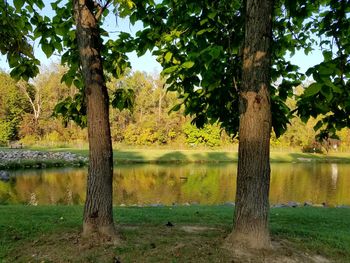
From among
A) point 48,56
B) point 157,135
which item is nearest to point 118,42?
point 48,56

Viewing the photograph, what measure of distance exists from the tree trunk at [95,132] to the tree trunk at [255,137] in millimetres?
1396

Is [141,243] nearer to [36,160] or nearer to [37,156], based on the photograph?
[36,160]

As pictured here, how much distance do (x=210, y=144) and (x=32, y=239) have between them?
44.5m

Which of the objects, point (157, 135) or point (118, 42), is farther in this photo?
point (157, 135)

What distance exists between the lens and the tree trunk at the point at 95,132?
4.12 metres

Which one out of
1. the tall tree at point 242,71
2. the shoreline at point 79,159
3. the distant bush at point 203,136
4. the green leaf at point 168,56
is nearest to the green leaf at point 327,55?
the tall tree at point 242,71

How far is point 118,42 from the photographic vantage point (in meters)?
4.72

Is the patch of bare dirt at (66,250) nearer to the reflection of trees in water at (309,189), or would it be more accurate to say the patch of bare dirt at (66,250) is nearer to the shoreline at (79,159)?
the reflection of trees in water at (309,189)

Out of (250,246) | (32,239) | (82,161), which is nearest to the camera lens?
(250,246)

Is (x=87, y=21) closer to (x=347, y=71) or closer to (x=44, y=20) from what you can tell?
(x=44, y=20)

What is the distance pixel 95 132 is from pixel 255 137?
169cm

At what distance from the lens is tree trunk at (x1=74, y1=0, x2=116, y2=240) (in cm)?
412

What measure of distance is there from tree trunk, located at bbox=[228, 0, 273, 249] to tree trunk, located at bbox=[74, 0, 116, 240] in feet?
4.58

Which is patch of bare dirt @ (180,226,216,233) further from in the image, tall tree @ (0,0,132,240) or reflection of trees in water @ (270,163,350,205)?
reflection of trees in water @ (270,163,350,205)
